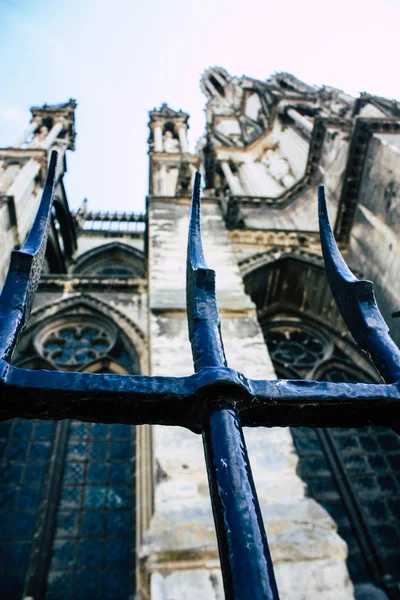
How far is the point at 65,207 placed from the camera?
36.3 ft

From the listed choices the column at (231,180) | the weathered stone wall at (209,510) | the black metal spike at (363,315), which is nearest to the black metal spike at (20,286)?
the black metal spike at (363,315)

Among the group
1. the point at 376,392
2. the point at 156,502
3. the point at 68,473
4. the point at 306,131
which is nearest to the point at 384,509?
the point at 156,502

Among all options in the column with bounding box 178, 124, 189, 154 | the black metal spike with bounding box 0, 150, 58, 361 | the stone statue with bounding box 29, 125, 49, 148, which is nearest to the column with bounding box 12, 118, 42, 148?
the stone statue with bounding box 29, 125, 49, 148

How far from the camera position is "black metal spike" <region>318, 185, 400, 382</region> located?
127 cm

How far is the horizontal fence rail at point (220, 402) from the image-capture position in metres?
0.94

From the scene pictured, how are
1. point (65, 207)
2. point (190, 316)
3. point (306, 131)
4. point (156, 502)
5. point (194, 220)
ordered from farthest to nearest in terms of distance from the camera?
point (306, 131) → point (65, 207) → point (156, 502) → point (194, 220) → point (190, 316)

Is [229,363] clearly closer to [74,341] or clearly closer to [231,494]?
[74,341]

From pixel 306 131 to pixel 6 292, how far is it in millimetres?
14281

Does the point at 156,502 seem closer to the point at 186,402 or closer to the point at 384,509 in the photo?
the point at 186,402

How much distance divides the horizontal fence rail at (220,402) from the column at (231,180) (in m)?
12.9

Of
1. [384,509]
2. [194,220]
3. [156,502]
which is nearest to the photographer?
[194,220]

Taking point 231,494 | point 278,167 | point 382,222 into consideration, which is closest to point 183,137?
point 278,167

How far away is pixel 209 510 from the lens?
331 cm

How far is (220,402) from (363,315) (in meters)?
0.57
